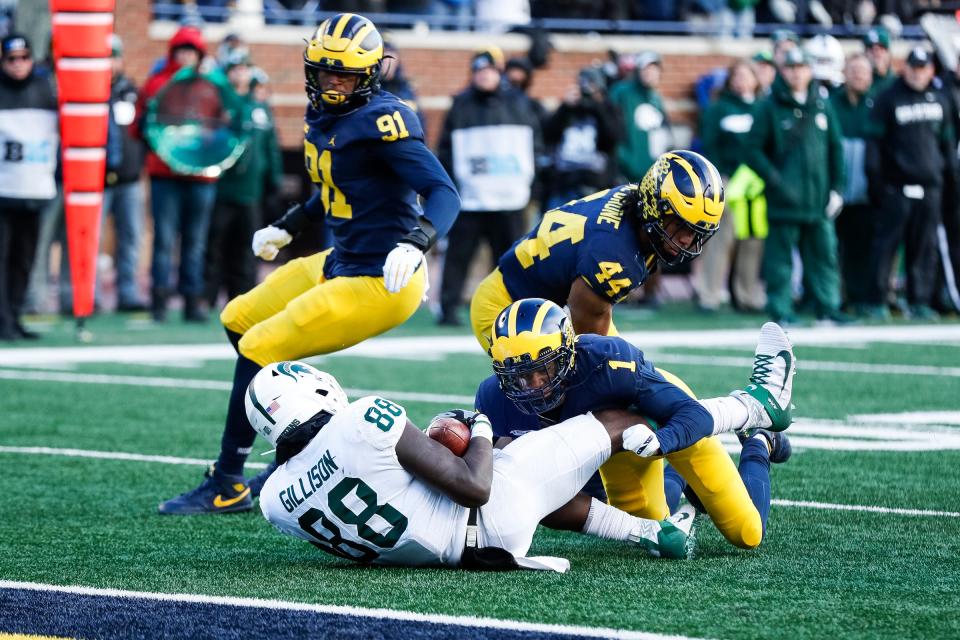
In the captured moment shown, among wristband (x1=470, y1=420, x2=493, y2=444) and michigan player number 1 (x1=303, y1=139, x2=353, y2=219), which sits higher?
michigan player number 1 (x1=303, y1=139, x2=353, y2=219)

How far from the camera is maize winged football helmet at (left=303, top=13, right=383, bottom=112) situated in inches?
250

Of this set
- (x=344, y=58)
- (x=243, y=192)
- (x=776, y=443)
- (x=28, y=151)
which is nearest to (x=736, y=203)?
(x=243, y=192)

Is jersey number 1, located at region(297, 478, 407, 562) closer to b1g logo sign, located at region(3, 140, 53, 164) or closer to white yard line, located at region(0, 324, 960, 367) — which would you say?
white yard line, located at region(0, 324, 960, 367)

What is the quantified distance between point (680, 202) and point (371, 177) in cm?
132

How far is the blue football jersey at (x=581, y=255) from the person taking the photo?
5961 millimetres

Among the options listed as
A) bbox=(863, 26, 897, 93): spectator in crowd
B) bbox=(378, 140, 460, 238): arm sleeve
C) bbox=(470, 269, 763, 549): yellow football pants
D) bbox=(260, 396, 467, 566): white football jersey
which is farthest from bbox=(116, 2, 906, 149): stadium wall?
bbox=(260, 396, 467, 566): white football jersey

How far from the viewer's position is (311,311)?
249 inches

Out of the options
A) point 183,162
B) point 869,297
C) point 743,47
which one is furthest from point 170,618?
point 743,47

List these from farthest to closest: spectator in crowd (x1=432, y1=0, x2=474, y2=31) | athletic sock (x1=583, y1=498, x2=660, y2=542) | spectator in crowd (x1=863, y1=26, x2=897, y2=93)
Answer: spectator in crowd (x1=432, y1=0, x2=474, y2=31), spectator in crowd (x1=863, y1=26, x2=897, y2=93), athletic sock (x1=583, y1=498, x2=660, y2=542)

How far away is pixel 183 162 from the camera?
1424 cm

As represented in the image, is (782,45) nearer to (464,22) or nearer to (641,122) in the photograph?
(641,122)

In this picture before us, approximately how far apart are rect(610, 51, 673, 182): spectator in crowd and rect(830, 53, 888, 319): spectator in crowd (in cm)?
164

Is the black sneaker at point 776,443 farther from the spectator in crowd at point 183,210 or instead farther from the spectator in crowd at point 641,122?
the spectator in crowd at point 641,122

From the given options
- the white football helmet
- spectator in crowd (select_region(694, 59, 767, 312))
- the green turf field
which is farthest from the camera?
spectator in crowd (select_region(694, 59, 767, 312))
